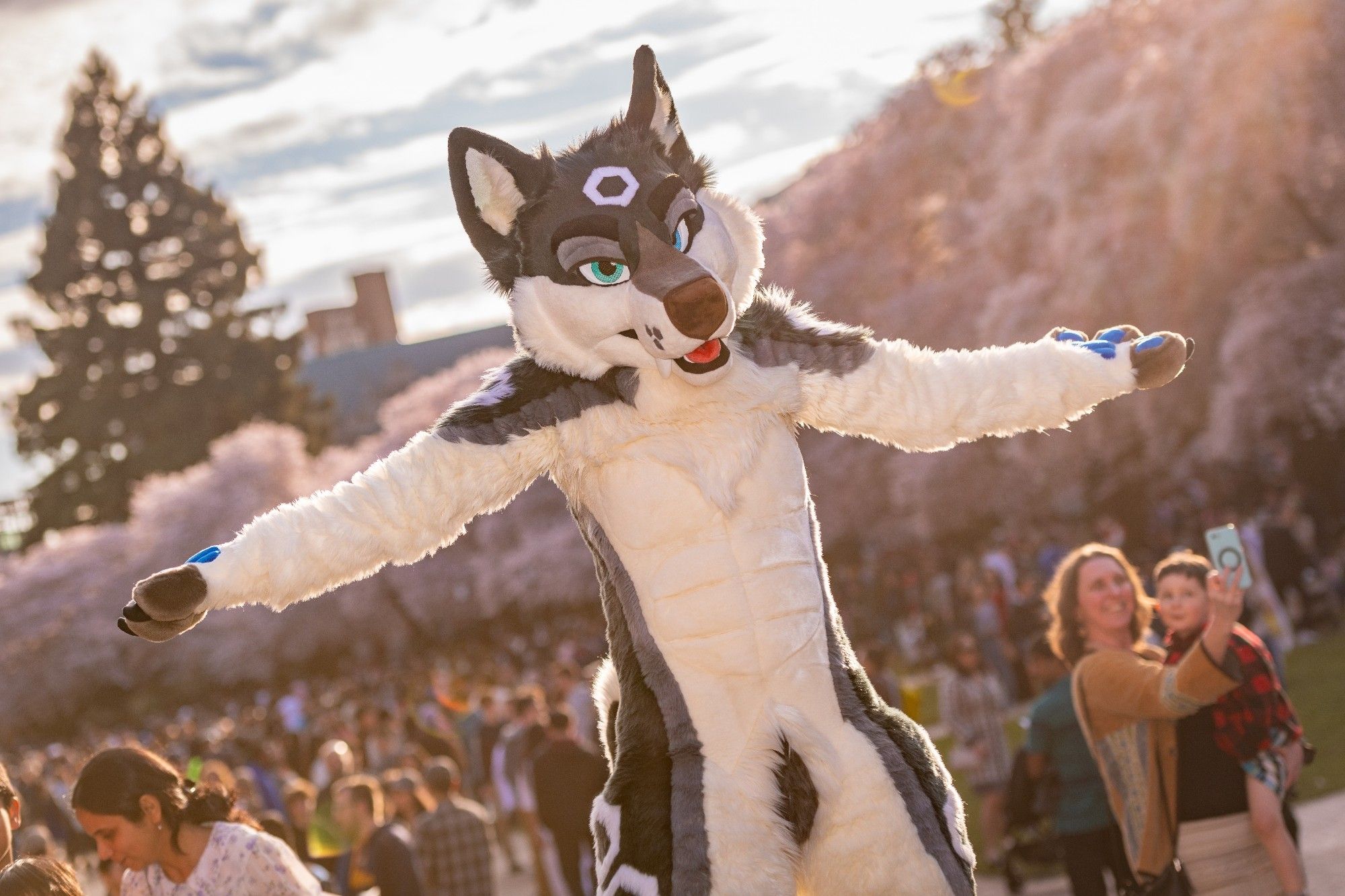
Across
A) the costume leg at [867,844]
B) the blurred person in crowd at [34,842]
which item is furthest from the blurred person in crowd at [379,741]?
the costume leg at [867,844]

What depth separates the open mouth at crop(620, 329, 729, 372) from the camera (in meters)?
3.66

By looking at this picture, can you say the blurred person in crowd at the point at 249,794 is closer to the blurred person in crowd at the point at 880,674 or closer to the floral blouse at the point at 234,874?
the blurred person in crowd at the point at 880,674

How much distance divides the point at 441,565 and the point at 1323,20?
69.6 ft

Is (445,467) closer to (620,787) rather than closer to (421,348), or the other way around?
(620,787)

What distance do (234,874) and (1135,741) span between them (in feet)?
9.11

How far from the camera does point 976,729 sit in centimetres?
884

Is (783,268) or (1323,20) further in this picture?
(783,268)

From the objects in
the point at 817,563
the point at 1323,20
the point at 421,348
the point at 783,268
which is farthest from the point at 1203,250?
the point at 421,348

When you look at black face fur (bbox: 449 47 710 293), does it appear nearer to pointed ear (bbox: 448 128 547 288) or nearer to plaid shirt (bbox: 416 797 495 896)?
pointed ear (bbox: 448 128 547 288)

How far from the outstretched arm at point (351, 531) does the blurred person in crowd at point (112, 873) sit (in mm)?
1390

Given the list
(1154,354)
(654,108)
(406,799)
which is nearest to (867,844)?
(1154,354)

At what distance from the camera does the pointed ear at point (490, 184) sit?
12.3ft

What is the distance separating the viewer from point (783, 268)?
27.6 m

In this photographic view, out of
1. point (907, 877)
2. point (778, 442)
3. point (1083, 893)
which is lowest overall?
point (1083, 893)
